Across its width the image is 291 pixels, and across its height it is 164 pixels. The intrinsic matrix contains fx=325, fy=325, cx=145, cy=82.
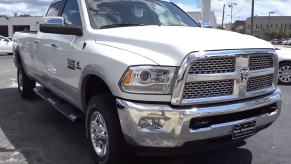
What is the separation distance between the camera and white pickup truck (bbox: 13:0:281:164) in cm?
283

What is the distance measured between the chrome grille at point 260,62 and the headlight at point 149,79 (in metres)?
0.89

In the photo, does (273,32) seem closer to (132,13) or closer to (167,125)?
(132,13)

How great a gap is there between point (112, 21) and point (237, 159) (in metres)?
2.25

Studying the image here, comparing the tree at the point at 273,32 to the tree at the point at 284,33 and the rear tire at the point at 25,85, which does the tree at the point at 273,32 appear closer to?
the tree at the point at 284,33

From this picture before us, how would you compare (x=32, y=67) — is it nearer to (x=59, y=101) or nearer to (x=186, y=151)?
(x=59, y=101)

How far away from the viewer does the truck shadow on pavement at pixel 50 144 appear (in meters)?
3.83

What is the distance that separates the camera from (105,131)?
3.34 metres

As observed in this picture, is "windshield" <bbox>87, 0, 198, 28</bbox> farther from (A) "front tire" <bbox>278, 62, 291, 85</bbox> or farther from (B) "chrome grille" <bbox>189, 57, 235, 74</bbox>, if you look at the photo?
(A) "front tire" <bbox>278, 62, 291, 85</bbox>

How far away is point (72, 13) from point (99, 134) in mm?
1892

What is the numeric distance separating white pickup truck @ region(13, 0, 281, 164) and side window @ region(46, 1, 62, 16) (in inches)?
45.4

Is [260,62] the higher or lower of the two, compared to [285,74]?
higher

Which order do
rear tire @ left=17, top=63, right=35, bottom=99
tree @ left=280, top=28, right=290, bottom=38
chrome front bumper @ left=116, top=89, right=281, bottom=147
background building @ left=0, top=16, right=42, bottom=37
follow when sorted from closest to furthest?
chrome front bumper @ left=116, top=89, right=281, bottom=147, rear tire @ left=17, top=63, right=35, bottom=99, background building @ left=0, top=16, right=42, bottom=37, tree @ left=280, top=28, right=290, bottom=38

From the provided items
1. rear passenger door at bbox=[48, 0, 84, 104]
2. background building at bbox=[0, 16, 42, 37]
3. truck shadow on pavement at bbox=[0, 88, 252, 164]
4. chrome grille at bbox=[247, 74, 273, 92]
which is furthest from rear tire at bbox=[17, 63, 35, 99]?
background building at bbox=[0, 16, 42, 37]

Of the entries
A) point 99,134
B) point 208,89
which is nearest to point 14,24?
point 99,134
